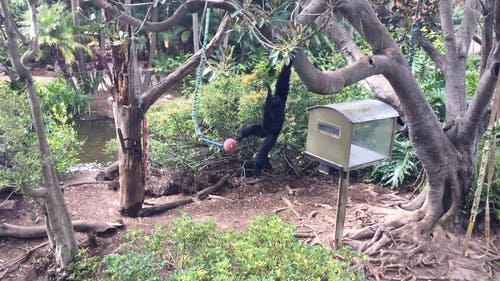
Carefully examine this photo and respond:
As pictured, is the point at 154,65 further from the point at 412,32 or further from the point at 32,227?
the point at 412,32

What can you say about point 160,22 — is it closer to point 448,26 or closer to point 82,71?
point 448,26

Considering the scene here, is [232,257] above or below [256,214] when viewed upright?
above

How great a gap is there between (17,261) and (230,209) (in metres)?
2.27

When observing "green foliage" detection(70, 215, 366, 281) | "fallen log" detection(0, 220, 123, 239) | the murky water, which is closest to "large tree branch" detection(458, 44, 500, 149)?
"green foliage" detection(70, 215, 366, 281)

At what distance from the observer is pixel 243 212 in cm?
532

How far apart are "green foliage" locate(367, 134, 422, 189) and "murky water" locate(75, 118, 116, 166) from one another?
14.7 feet

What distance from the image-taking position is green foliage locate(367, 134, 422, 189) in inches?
230

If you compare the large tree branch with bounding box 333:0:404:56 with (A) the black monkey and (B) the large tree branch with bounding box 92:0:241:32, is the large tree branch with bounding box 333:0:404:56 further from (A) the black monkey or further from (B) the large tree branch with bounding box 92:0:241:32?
(B) the large tree branch with bounding box 92:0:241:32

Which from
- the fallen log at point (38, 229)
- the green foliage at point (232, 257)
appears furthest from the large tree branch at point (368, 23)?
the fallen log at point (38, 229)

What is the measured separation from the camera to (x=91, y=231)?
4.60 metres

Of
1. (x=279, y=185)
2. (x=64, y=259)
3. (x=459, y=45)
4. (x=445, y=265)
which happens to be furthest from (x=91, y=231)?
(x=459, y=45)

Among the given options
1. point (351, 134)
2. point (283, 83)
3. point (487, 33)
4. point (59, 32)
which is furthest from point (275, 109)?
point (59, 32)

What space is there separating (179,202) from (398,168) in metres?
2.83

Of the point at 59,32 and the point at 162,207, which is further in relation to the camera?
the point at 59,32
